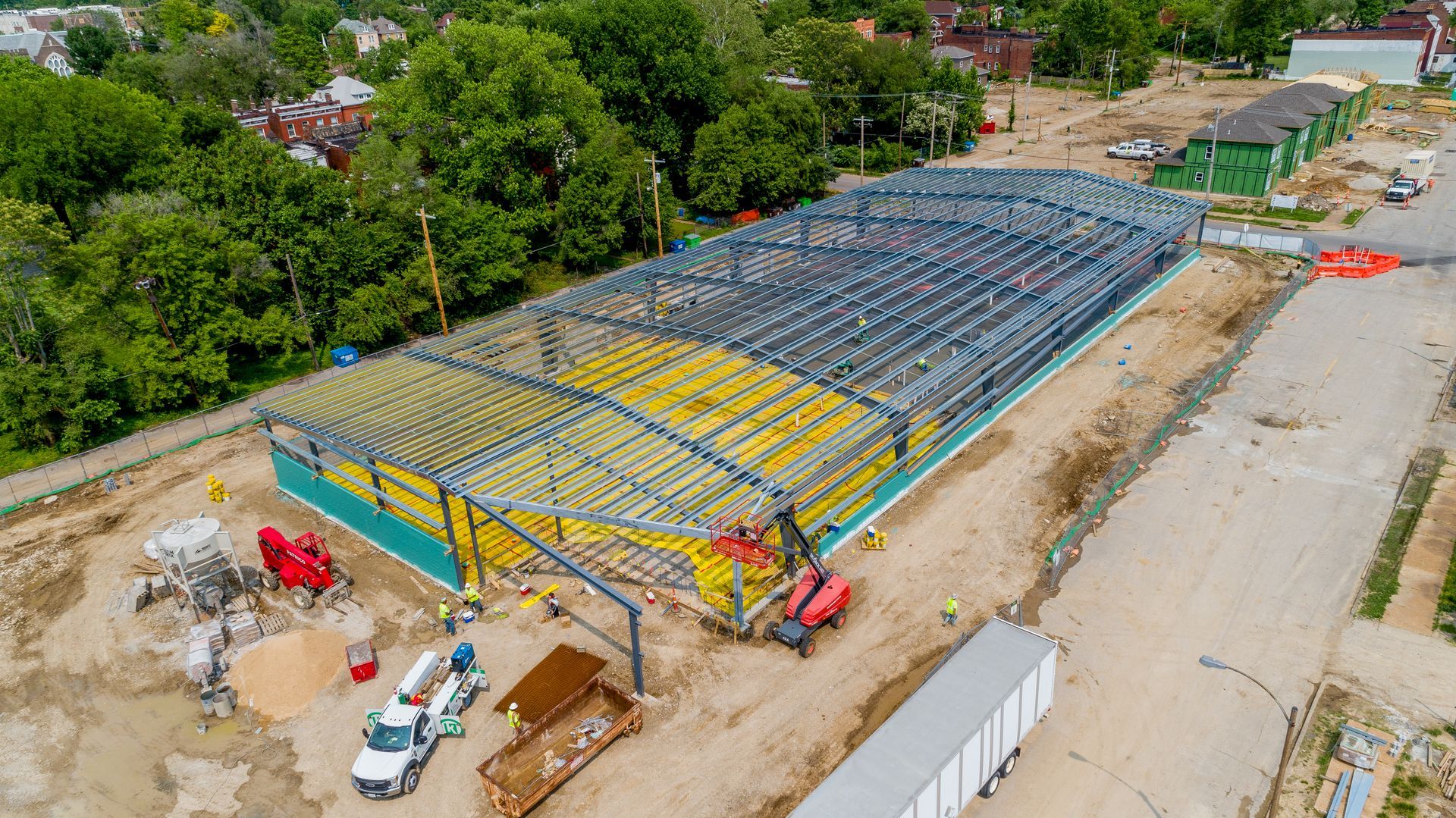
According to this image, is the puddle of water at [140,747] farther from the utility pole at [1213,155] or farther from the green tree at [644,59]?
the utility pole at [1213,155]

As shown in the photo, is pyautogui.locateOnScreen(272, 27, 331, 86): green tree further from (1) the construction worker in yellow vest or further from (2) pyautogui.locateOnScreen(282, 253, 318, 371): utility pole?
(1) the construction worker in yellow vest

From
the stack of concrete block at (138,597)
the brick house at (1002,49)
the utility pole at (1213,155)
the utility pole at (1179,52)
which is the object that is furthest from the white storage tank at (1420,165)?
the stack of concrete block at (138,597)

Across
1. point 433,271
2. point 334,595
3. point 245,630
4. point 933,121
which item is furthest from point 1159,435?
point 933,121

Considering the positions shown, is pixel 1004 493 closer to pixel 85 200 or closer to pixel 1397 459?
pixel 1397 459

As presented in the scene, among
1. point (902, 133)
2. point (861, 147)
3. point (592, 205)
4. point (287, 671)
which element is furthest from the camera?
point (902, 133)

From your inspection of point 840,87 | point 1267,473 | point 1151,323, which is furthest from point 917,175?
point 1267,473

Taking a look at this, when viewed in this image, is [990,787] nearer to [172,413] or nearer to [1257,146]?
[172,413]

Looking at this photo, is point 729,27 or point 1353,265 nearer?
point 1353,265
